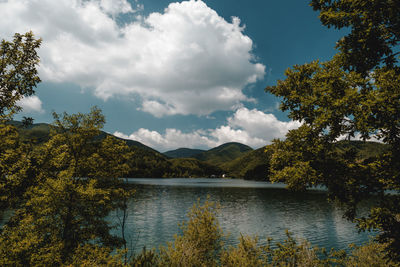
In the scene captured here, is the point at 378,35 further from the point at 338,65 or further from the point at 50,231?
the point at 50,231

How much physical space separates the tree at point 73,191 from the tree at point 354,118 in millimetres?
15977

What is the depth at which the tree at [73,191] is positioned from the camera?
17.8 metres

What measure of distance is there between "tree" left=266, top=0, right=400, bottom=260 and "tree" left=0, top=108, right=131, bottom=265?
52.4 feet

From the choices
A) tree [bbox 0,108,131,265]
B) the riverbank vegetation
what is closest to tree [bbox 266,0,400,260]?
the riverbank vegetation

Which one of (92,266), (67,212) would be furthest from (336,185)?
(67,212)

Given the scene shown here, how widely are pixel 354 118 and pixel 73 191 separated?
2281cm

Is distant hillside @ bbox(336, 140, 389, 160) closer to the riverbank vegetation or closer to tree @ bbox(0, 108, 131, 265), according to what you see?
the riverbank vegetation

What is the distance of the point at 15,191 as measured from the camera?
15.2 meters

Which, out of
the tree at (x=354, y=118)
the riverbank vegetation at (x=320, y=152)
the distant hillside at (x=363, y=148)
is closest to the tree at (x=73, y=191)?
the riverbank vegetation at (x=320, y=152)

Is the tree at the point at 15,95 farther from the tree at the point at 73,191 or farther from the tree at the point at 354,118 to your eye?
the tree at the point at 354,118

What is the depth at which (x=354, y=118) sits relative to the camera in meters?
10.1

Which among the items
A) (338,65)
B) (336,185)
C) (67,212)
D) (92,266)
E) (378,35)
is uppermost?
(378,35)

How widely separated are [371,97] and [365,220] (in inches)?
235

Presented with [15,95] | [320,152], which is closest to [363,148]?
[320,152]
